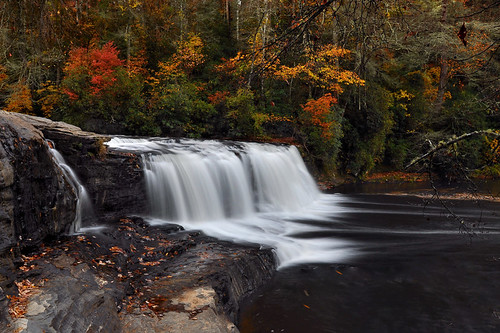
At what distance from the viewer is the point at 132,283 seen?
3951mm

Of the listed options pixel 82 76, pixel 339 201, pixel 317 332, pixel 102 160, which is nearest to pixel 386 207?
pixel 339 201

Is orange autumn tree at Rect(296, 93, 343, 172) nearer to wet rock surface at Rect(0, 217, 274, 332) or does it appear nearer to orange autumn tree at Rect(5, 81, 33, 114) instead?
wet rock surface at Rect(0, 217, 274, 332)

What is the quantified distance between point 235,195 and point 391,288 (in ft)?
17.1

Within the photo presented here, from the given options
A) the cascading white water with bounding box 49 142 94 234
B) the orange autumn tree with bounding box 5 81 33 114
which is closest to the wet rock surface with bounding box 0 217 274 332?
the cascading white water with bounding box 49 142 94 234

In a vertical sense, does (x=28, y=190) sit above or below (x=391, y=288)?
above

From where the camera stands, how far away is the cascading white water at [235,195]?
23.3 feet

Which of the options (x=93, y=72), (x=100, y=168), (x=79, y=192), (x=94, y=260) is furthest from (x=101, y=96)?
(x=94, y=260)

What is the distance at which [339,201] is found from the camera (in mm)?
12438

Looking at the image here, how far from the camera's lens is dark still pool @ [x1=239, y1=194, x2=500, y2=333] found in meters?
4.03

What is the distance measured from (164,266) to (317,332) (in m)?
2.26

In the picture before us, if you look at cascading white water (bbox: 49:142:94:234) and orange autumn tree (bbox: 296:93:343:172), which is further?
orange autumn tree (bbox: 296:93:343:172)

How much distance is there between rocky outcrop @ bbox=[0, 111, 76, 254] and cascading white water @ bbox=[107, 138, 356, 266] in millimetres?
2296

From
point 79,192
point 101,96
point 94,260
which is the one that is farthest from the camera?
point 101,96

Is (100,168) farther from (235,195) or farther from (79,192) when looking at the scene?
(235,195)
